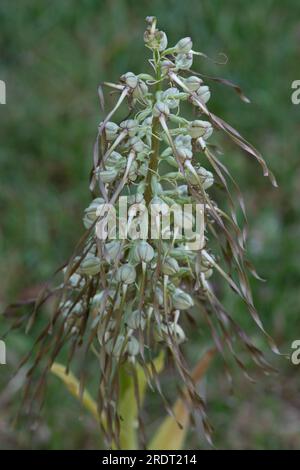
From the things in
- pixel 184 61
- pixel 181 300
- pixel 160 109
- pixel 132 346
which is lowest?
pixel 132 346

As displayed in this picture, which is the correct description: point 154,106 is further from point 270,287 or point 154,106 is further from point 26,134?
point 26,134

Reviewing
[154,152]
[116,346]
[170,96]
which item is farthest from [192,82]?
[116,346]

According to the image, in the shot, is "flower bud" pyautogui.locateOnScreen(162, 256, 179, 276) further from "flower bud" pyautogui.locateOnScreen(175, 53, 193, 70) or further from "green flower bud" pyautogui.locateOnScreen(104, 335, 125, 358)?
"flower bud" pyautogui.locateOnScreen(175, 53, 193, 70)

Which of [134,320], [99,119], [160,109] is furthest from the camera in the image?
[99,119]

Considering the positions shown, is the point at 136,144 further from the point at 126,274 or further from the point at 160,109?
the point at 126,274

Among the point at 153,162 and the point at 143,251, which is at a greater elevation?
the point at 153,162

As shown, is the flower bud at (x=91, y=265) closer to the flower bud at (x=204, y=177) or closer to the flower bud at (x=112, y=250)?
the flower bud at (x=112, y=250)
